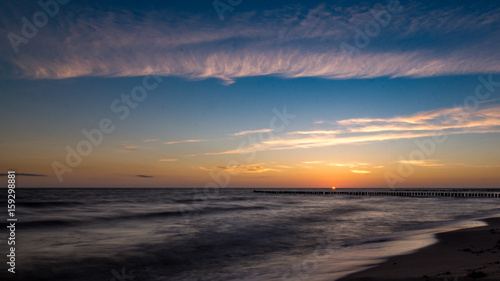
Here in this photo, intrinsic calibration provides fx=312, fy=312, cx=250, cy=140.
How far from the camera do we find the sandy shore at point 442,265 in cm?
746

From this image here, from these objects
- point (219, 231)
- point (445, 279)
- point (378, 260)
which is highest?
Answer: point (445, 279)

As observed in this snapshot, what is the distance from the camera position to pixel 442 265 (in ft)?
30.2

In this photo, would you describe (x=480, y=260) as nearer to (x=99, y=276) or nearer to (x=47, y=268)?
(x=99, y=276)

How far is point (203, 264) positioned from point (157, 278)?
2472 mm

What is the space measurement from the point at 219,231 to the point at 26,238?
13379mm

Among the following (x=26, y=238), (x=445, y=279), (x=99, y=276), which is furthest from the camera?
(x=26, y=238)

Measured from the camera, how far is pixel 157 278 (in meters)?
11.6

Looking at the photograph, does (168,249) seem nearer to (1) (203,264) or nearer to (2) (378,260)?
(1) (203,264)

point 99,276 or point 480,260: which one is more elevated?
point 480,260

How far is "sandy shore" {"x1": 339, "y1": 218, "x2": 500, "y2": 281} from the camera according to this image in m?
7.46

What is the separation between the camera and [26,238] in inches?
848

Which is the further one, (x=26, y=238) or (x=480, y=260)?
(x=26, y=238)

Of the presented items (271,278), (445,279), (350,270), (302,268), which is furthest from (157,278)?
(445,279)

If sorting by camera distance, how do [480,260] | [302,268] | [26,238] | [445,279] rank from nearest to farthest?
[445,279]
[480,260]
[302,268]
[26,238]
